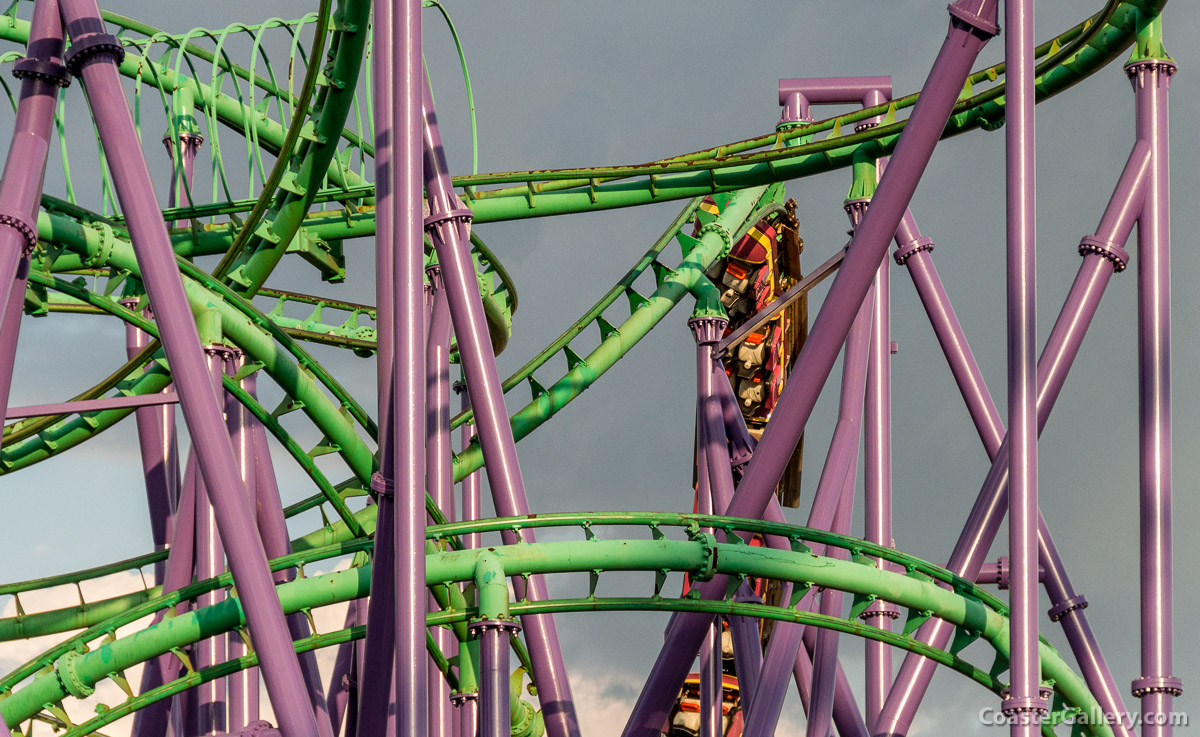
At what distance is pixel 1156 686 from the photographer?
31.8ft

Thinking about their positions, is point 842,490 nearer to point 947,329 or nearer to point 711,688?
point 947,329

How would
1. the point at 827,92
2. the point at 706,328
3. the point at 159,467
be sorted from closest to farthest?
the point at 706,328 → the point at 159,467 → the point at 827,92

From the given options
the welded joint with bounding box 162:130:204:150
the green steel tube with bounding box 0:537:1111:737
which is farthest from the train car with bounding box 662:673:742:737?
→ the welded joint with bounding box 162:130:204:150

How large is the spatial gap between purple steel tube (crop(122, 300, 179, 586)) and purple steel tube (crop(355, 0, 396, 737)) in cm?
456

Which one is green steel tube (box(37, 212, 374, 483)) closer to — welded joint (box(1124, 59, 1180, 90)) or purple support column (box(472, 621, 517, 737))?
purple support column (box(472, 621, 517, 737))

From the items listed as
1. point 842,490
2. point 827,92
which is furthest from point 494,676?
point 827,92

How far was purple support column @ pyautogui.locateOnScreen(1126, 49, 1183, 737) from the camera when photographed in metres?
9.77

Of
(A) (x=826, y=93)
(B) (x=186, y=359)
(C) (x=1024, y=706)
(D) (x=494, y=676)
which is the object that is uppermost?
(A) (x=826, y=93)

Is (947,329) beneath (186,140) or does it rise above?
beneath

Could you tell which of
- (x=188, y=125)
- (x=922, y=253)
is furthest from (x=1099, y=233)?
(x=188, y=125)

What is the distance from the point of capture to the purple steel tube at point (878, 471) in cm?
1108

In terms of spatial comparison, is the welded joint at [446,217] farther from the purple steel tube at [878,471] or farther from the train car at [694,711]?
the train car at [694,711]

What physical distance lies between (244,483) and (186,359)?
2.01m

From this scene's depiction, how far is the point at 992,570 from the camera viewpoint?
1108 centimetres
